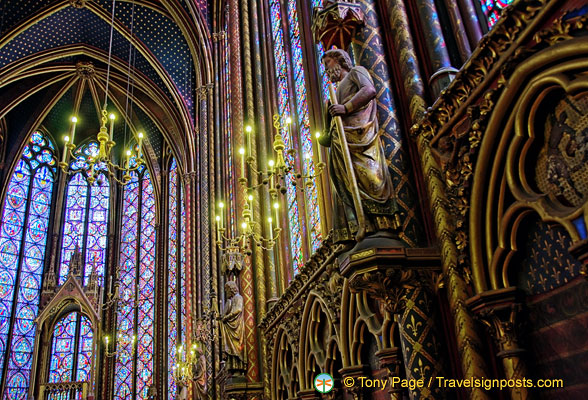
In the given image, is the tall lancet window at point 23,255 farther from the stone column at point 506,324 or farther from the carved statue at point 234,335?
the stone column at point 506,324

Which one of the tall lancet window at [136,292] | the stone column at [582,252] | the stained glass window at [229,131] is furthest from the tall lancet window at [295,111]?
the tall lancet window at [136,292]

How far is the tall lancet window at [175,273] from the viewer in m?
18.0

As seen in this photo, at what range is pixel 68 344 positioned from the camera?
1945 cm

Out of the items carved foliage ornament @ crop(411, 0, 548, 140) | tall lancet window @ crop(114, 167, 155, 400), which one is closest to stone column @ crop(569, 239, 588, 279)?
carved foliage ornament @ crop(411, 0, 548, 140)

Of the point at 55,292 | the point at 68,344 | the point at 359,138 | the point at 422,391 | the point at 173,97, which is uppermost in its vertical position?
the point at 173,97

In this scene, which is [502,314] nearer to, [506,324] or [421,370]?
[506,324]

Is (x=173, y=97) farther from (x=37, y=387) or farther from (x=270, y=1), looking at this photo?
(x=37, y=387)

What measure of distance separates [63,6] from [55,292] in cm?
979

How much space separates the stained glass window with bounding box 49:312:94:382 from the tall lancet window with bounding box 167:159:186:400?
10.2 ft

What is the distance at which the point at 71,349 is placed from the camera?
63.8 ft

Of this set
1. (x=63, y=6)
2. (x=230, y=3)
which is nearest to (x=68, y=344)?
(x=63, y=6)

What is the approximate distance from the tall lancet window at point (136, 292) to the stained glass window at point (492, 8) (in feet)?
51.7

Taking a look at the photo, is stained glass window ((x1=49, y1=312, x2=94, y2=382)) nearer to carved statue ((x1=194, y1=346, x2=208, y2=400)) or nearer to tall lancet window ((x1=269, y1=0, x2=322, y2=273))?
carved statue ((x1=194, y1=346, x2=208, y2=400))

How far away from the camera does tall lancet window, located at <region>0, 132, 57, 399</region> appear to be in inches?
729
